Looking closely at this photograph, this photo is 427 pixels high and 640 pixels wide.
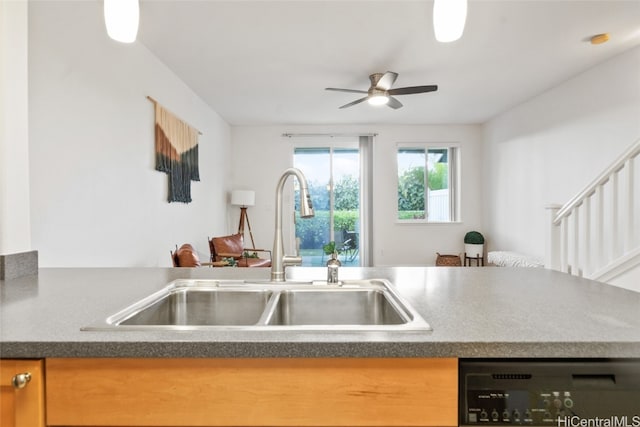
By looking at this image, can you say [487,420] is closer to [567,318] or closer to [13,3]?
[567,318]

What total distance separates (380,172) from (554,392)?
577 centimetres

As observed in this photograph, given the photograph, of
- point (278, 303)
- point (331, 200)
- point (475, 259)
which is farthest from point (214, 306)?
point (475, 259)

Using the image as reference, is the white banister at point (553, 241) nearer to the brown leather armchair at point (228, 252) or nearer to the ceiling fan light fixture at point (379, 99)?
the ceiling fan light fixture at point (379, 99)

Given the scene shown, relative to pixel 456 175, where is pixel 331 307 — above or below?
below

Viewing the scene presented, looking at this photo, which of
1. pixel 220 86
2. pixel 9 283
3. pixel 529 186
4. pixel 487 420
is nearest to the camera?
pixel 487 420

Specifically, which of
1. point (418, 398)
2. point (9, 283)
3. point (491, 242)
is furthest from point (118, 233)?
point (491, 242)

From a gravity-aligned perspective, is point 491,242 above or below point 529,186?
below

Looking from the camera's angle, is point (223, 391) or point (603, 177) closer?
point (223, 391)

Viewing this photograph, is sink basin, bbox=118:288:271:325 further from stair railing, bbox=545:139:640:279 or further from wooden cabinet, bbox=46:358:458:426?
stair railing, bbox=545:139:640:279

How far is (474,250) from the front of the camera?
6059 mm

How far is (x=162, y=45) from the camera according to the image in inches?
126

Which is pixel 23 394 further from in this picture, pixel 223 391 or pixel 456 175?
pixel 456 175

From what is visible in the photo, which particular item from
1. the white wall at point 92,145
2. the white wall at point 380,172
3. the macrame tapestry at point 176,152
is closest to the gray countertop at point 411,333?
the white wall at point 92,145

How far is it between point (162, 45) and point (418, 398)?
3.58 metres
